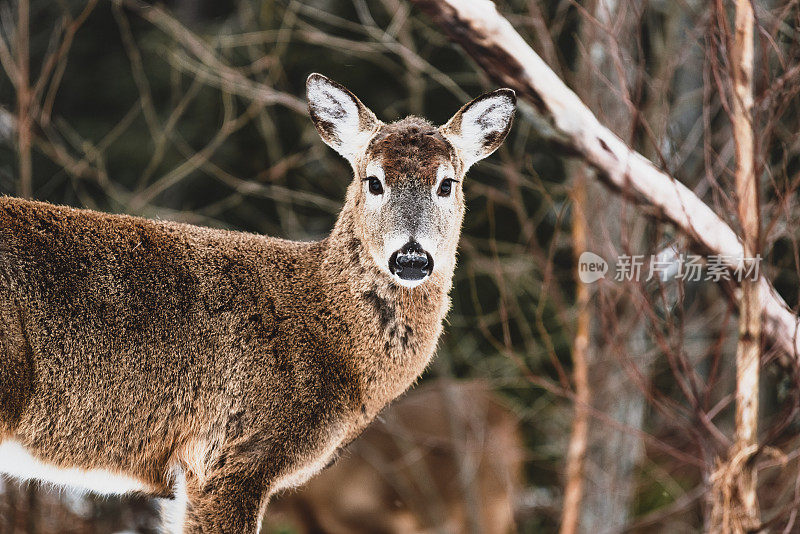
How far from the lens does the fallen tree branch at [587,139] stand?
167 inches

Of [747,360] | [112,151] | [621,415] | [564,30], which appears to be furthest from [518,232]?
[747,360]

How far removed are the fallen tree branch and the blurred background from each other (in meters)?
1.00

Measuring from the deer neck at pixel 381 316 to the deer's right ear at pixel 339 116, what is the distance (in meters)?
0.34

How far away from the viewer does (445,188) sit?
418 centimetres

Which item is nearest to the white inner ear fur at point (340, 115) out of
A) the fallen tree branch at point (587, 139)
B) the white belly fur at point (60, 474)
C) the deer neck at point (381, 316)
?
the deer neck at point (381, 316)

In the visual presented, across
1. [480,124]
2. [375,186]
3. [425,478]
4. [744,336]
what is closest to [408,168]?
[375,186]

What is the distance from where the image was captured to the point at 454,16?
13.8 feet

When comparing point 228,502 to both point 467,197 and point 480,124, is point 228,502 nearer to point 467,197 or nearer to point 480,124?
point 480,124

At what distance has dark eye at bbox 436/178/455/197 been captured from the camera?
4.16 meters

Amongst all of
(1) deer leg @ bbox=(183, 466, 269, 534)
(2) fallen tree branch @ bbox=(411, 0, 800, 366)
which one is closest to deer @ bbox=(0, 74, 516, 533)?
(1) deer leg @ bbox=(183, 466, 269, 534)

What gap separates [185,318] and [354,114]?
126 cm

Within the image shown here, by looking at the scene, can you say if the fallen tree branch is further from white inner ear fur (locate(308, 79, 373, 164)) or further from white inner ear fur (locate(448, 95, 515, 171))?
white inner ear fur (locate(308, 79, 373, 164))

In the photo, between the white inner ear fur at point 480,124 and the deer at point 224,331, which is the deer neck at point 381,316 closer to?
the deer at point 224,331

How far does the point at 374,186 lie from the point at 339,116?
0.44 meters
